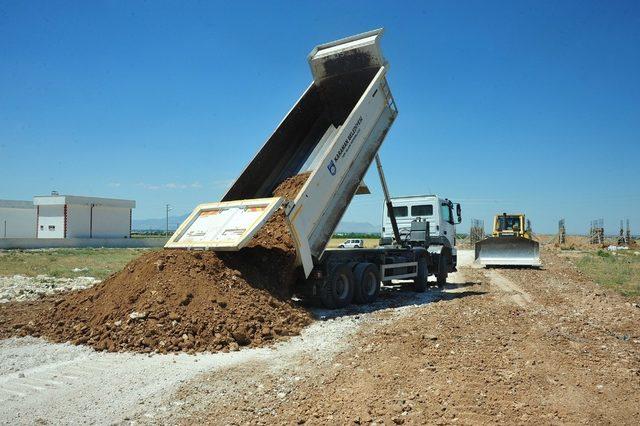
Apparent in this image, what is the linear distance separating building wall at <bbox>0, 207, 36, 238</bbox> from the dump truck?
56170mm

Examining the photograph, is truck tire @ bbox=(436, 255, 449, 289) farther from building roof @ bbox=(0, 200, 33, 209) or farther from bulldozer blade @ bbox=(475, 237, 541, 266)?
building roof @ bbox=(0, 200, 33, 209)

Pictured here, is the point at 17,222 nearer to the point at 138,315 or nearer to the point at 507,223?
the point at 507,223

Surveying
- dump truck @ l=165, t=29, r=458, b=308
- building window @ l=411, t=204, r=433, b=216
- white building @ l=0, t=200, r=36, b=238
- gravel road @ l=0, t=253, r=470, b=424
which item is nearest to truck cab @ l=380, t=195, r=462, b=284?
building window @ l=411, t=204, r=433, b=216

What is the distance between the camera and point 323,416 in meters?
4.43

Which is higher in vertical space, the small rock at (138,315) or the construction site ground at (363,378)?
the small rock at (138,315)

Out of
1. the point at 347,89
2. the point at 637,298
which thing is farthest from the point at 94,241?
the point at 637,298

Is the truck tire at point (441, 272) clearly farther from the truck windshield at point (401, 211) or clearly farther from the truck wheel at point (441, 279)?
the truck windshield at point (401, 211)

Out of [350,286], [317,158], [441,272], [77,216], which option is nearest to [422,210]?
[441,272]

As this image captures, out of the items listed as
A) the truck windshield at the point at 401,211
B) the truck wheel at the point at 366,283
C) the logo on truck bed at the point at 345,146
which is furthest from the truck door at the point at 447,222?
the logo on truck bed at the point at 345,146

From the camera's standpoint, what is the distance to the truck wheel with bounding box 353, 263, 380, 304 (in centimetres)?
1097

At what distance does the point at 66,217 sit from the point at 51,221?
8.48 feet

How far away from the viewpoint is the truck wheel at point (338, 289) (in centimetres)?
998

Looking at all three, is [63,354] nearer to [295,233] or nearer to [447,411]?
[295,233]

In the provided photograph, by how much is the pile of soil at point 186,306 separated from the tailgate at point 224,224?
1.20 ft
